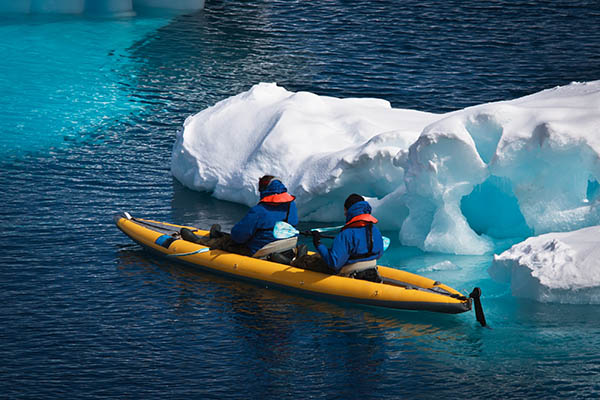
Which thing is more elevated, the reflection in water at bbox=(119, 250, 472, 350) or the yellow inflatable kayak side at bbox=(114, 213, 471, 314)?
the yellow inflatable kayak side at bbox=(114, 213, 471, 314)

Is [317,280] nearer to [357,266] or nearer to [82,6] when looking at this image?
[357,266]

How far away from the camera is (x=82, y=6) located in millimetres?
27062

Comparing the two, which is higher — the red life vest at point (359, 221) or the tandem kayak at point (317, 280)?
the red life vest at point (359, 221)

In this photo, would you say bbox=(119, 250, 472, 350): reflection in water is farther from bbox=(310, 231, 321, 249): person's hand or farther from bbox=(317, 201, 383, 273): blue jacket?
bbox=(310, 231, 321, 249): person's hand

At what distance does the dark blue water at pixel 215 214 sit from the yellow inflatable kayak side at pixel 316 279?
0.18 m

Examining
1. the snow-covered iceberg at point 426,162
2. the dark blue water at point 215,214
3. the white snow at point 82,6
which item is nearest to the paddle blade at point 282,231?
the dark blue water at point 215,214

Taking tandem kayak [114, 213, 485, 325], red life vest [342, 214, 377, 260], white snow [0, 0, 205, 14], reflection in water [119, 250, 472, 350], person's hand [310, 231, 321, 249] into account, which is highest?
white snow [0, 0, 205, 14]

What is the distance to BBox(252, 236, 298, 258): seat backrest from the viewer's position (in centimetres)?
1114

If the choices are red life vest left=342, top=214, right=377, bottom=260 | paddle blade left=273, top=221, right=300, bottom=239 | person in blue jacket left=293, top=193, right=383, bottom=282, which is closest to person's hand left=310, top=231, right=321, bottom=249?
person in blue jacket left=293, top=193, right=383, bottom=282

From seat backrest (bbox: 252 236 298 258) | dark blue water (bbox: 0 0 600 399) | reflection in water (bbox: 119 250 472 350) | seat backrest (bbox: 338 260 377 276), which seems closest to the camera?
dark blue water (bbox: 0 0 600 399)

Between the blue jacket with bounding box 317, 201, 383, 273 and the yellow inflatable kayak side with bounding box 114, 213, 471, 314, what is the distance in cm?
25

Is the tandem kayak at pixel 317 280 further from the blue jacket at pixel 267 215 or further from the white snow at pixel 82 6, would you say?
the white snow at pixel 82 6


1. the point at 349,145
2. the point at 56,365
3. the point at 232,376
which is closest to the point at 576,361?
the point at 232,376

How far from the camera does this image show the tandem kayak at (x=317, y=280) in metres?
9.81
